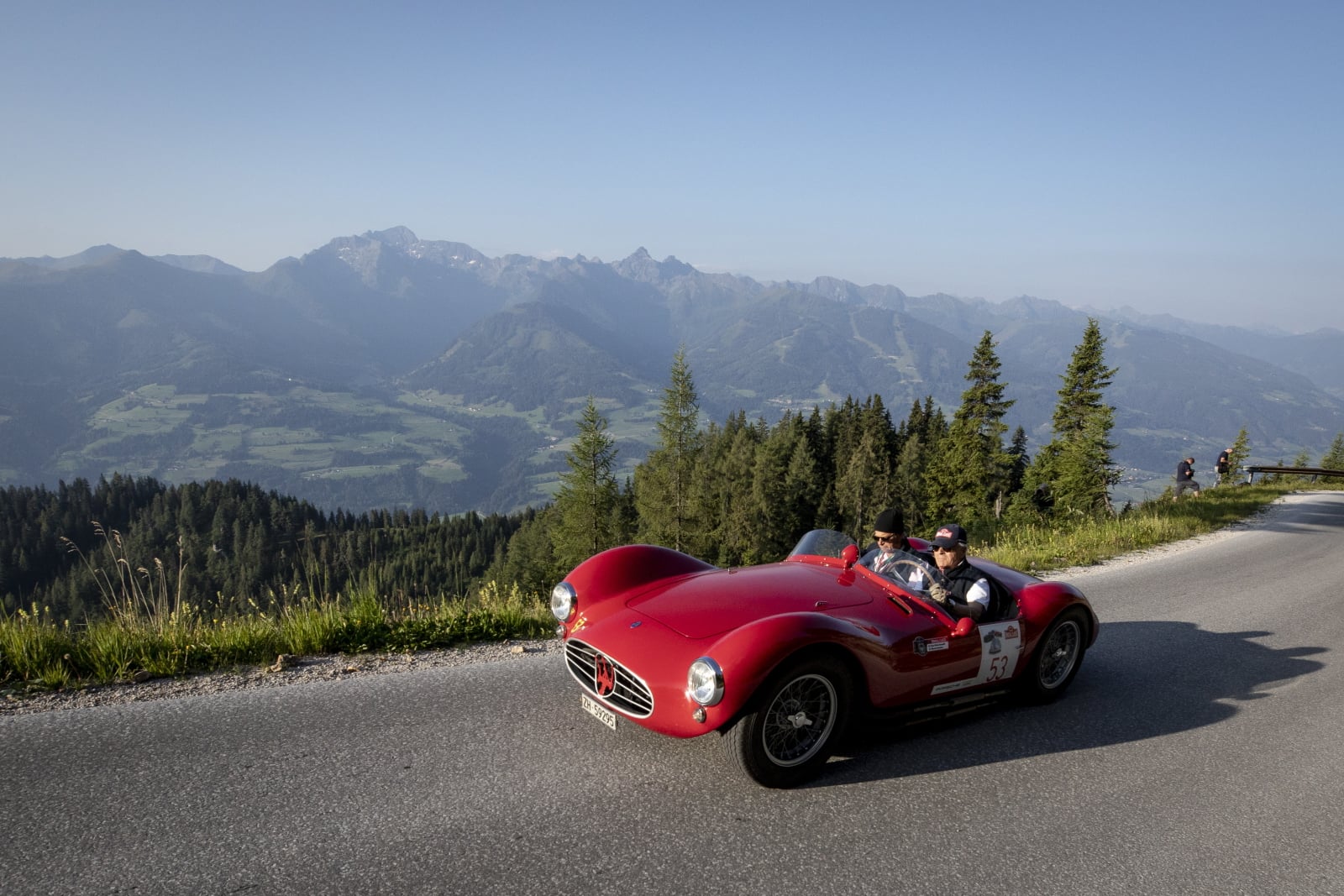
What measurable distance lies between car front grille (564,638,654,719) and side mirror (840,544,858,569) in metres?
2.21

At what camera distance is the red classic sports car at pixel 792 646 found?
4.17 meters

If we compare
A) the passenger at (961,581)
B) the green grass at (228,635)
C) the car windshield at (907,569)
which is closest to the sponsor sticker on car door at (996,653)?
the passenger at (961,581)

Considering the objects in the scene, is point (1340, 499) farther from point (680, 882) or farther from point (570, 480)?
point (570, 480)

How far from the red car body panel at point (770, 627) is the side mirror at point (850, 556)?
30 millimetres

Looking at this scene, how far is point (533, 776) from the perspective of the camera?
13.9 ft

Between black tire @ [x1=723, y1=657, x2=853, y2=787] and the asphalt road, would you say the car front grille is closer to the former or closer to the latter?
the asphalt road

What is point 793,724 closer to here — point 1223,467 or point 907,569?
point 907,569

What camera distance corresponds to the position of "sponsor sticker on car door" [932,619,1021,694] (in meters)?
5.26

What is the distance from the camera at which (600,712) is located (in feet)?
15.1

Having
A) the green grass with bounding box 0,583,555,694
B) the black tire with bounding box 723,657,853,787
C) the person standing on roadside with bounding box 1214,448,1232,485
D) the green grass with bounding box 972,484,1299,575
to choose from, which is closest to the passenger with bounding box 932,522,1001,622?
the black tire with bounding box 723,657,853,787

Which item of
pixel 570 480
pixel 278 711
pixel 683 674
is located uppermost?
pixel 683 674

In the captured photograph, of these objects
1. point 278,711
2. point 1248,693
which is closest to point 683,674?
point 278,711

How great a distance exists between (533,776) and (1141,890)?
3177mm

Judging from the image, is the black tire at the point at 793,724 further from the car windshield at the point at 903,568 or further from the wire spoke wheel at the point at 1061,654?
the wire spoke wheel at the point at 1061,654
